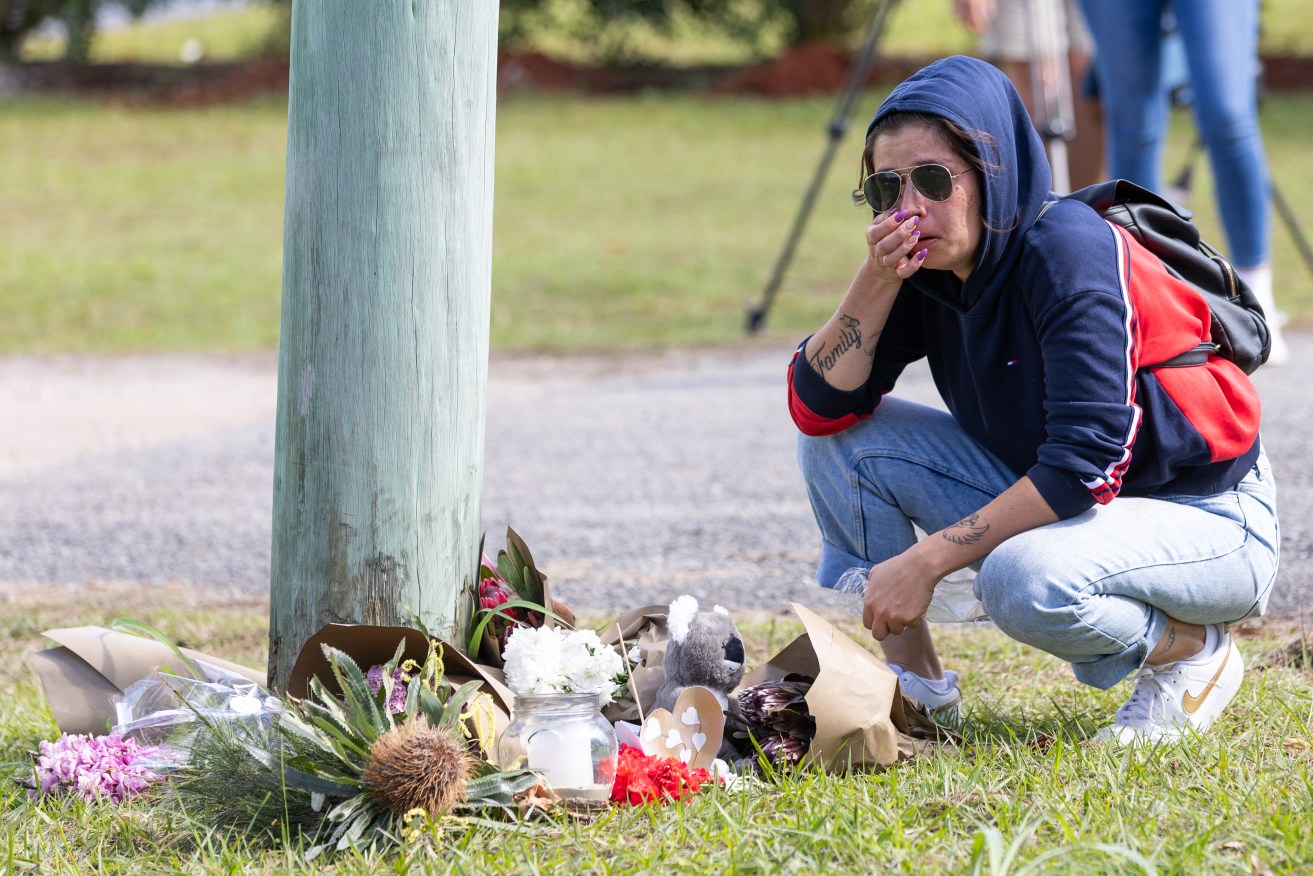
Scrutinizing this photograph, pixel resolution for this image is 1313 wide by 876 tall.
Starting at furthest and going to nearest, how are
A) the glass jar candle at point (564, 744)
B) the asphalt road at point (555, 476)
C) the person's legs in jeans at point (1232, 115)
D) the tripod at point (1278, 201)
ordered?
the tripod at point (1278, 201) < the person's legs in jeans at point (1232, 115) < the asphalt road at point (555, 476) < the glass jar candle at point (564, 744)

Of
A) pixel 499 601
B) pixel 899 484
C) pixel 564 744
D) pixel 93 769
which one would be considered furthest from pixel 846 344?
pixel 93 769

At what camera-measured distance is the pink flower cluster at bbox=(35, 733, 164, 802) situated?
2260 mm

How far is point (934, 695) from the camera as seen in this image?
2.55m

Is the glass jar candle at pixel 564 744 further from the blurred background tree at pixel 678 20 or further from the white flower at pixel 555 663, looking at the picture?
the blurred background tree at pixel 678 20

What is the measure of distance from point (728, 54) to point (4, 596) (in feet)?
65.6

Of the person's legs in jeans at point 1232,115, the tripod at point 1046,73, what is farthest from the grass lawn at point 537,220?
the person's legs in jeans at point 1232,115

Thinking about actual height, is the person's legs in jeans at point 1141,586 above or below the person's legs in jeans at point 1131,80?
below

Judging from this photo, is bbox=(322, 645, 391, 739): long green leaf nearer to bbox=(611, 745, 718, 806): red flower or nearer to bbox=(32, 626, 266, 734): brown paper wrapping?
bbox=(611, 745, 718, 806): red flower

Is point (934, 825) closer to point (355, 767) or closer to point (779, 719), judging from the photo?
point (779, 719)

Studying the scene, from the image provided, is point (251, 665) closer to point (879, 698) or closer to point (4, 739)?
point (4, 739)

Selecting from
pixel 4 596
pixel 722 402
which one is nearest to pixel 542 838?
pixel 4 596

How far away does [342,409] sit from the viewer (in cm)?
231

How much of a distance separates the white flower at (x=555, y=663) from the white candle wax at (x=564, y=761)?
0.10 m

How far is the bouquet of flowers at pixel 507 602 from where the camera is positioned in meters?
2.47
